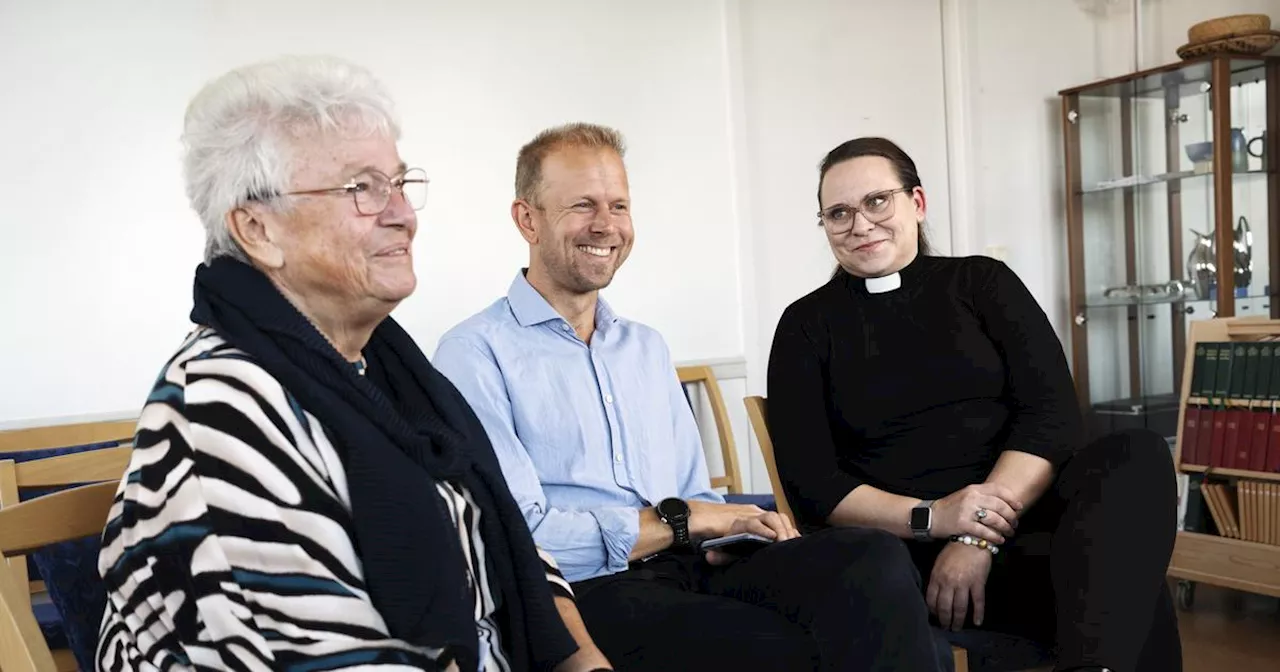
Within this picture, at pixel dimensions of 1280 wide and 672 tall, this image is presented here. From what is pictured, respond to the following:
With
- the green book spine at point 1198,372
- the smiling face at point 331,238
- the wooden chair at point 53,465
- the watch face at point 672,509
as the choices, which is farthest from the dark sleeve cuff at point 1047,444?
the green book spine at point 1198,372

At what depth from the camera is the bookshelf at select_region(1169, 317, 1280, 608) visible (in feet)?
10.8

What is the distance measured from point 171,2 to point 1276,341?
3202 mm

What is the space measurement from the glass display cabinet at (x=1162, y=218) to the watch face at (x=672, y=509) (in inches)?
130

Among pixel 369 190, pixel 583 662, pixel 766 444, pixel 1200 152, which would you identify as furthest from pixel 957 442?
pixel 1200 152

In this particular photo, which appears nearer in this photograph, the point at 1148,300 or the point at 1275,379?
the point at 1275,379

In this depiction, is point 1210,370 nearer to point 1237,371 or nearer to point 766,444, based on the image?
point 1237,371

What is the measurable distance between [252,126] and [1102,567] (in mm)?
1296

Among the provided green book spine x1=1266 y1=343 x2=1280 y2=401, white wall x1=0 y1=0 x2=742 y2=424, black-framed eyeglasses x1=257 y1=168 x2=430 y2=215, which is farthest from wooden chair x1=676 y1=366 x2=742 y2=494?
black-framed eyeglasses x1=257 y1=168 x2=430 y2=215

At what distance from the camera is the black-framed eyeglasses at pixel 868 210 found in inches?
85.7

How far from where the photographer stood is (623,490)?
76.3 inches

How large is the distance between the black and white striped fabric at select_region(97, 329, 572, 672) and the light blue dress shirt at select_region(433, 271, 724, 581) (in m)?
0.63

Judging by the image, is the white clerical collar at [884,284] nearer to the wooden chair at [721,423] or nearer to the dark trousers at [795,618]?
the dark trousers at [795,618]

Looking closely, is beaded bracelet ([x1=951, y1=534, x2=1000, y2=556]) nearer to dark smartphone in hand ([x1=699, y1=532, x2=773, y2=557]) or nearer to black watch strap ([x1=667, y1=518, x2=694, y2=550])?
dark smartphone in hand ([x1=699, y1=532, x2=773, y2=557])

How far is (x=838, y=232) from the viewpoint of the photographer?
221cm
